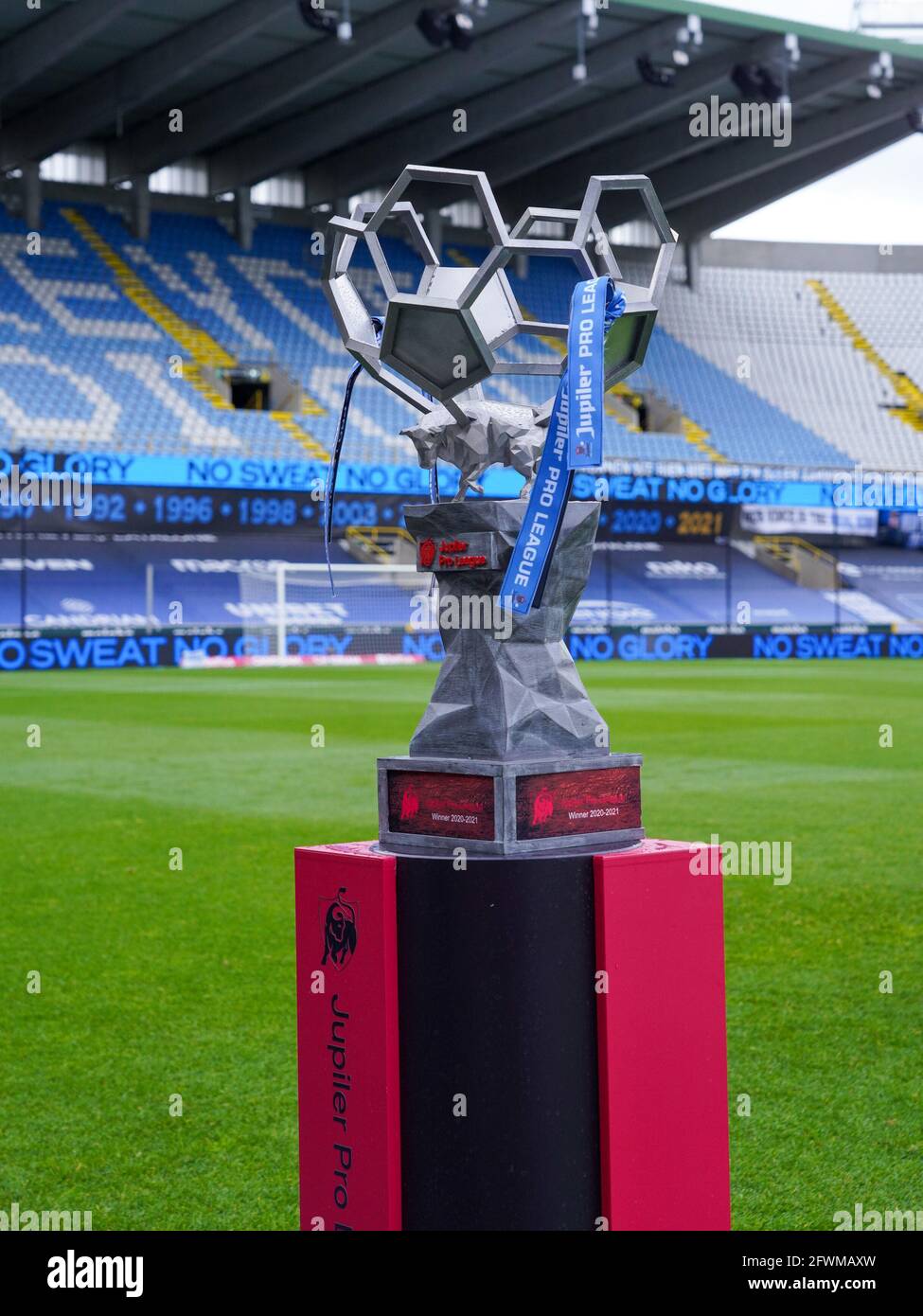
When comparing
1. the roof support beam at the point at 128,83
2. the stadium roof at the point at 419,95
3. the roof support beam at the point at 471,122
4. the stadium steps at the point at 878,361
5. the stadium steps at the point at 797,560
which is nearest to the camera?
the roof support beam at the point at 128,83

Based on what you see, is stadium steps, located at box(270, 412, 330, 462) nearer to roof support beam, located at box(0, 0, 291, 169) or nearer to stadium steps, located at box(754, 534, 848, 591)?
roof support beam, located at box(0, 0, 291, 169)

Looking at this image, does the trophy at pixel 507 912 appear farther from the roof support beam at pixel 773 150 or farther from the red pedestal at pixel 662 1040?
the roof support beam at pixel 773 150

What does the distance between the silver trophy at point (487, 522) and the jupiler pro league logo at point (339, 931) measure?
0.16m

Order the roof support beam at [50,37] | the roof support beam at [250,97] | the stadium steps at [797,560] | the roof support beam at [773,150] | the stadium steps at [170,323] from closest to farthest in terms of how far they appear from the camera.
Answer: the roof support beam at [50,37], the roof support beam at [250,97], the stadium steps at [170,323], the roof support beam at [773,150], the stadium steps at [797,560]

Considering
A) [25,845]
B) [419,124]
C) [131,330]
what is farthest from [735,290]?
[25,845]

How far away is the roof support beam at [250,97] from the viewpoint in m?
30.5

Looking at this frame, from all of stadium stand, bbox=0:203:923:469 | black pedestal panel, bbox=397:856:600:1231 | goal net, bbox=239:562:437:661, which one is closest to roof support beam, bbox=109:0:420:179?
stadium stand, bbox=0:203:923:469

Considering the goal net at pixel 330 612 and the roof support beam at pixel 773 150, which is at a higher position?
the roof support beam at pixel 773 150

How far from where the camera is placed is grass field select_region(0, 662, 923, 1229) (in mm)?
4199

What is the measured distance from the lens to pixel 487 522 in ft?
10.1

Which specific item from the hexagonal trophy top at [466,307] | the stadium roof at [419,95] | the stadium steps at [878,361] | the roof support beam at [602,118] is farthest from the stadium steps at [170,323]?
the hexagonal trophy top at [466,307]

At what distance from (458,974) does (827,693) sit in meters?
20.0

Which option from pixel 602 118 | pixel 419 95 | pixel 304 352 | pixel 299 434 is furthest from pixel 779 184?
pixel 299 434

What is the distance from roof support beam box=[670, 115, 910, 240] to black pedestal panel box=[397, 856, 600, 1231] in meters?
38.8
